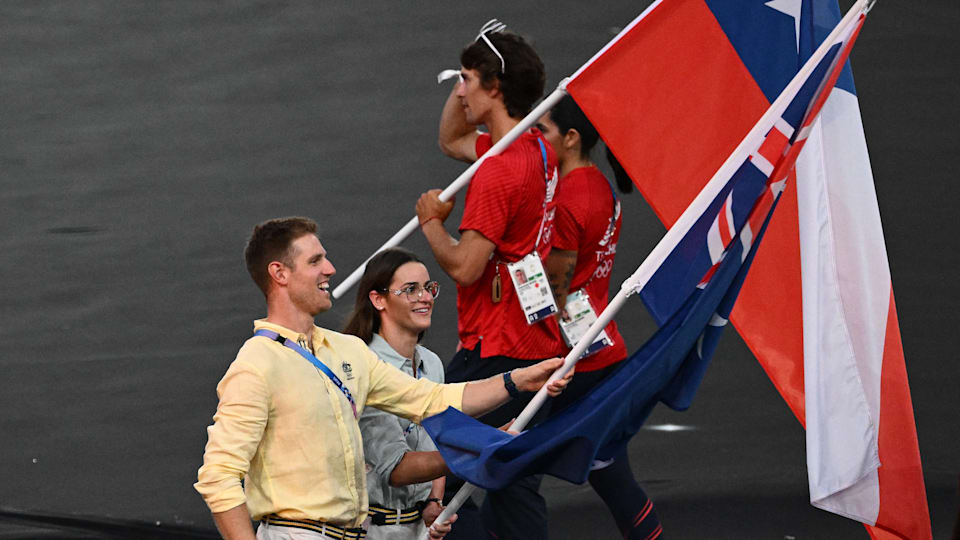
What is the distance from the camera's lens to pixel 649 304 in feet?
12.5

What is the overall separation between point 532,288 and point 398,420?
0.76 m

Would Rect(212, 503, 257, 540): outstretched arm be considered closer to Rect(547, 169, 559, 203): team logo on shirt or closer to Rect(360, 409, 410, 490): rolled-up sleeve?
Rect(360, 409, 410, 490): rolled-up sleeve

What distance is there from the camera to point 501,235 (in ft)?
→ 15.2

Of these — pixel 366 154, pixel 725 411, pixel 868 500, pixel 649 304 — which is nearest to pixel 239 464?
pixel 649 304

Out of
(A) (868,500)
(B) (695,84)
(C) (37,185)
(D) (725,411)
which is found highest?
(B) (695,84)

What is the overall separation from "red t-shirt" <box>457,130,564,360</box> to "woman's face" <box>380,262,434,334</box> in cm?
34

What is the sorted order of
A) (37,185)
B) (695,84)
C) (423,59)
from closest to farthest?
(695,84)
(37,185)
(423,59)

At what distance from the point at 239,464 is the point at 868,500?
1896mm

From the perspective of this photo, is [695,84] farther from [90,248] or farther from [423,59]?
[423,59]

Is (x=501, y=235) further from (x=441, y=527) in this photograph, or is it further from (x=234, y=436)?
(x=234, y=436)

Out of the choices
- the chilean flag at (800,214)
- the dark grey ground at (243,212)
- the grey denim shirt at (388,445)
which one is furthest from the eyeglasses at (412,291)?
the dark grey ground at (243,212)

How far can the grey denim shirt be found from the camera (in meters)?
3.96

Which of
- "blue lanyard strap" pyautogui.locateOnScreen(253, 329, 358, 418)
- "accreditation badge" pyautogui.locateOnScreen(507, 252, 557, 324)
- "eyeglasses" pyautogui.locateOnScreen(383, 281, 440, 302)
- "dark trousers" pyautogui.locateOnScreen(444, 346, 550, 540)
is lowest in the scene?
"dark trousers" pyautogui.locateOnScreen(444, 346, 550, 540)

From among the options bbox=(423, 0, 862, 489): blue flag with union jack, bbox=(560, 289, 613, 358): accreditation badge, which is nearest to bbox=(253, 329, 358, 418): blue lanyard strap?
bbox=(423, 0, 862, 489): blue flag with union jack
